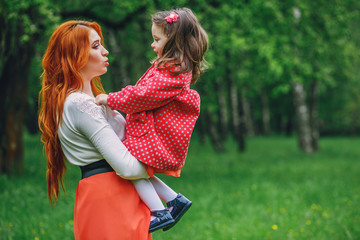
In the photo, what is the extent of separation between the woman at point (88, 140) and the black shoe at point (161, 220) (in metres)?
0.04

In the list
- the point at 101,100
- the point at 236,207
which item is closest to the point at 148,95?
the point at 101,100

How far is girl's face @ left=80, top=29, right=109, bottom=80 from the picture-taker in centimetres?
236

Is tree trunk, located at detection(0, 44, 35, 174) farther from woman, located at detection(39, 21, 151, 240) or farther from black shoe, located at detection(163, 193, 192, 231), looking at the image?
black shoe, located at detection(163, 193, 192, 231)

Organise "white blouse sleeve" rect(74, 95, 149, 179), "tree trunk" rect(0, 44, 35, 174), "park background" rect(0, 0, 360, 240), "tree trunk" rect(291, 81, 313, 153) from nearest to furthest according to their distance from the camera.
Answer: "white blouse sleeve" rect(74, 95, 149, 179) < "park background" rect(0, 0, 360, 240) < "tree trunk" rect(0, 44, 35, 174) < "tree trunk" rect(291, 81, 313, 153)

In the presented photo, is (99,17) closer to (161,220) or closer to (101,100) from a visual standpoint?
(101,100)

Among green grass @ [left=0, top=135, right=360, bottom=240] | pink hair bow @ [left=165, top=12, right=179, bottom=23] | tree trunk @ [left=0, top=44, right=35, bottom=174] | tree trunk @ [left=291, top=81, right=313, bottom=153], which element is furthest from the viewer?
tree trunk @ [left=291, top=81, right=313, bottom=153]

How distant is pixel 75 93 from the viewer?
2297 millimetres

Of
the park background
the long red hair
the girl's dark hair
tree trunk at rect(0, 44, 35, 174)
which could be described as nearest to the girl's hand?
the long red hair

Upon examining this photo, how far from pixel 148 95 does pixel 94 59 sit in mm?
424

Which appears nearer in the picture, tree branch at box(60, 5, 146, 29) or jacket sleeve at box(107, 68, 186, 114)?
jacket sleeve at box(107, 68, 186, 114)

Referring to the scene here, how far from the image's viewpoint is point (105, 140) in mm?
2184

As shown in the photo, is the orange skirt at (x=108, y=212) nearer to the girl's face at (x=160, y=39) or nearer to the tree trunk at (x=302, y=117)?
the girl's face at (x=160, y=39)

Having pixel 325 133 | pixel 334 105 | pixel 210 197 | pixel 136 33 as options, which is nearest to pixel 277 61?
pixel 210 197

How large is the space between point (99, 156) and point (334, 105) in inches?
1334
